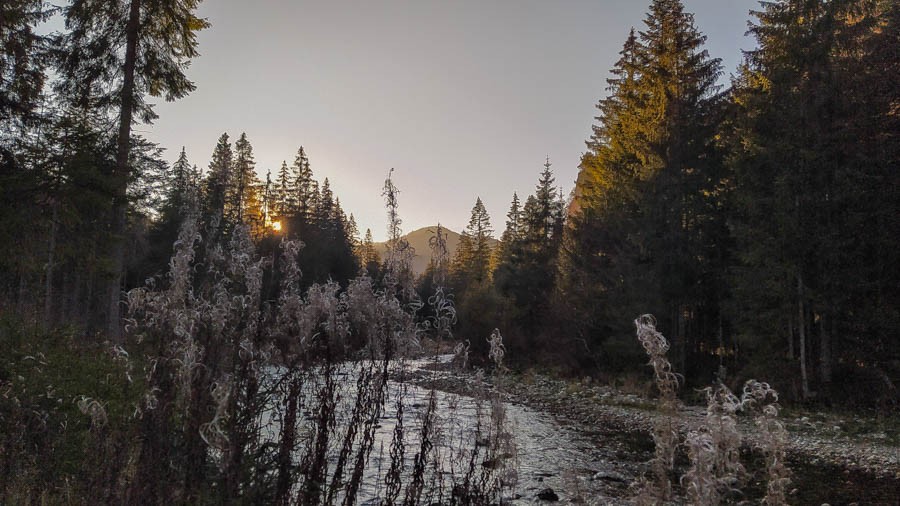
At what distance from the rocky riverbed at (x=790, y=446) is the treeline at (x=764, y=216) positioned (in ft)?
7.94

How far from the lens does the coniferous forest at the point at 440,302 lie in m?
3.88

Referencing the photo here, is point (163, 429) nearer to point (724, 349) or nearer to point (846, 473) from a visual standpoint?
point (846, 473)

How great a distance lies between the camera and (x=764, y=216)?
58.0 feet

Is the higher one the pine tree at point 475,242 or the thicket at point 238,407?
the pine tree at point 475,242

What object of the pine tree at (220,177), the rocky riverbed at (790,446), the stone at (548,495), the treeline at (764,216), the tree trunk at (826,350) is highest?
the pine tree at (220,177)

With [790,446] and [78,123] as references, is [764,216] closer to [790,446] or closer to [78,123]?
[790,446]

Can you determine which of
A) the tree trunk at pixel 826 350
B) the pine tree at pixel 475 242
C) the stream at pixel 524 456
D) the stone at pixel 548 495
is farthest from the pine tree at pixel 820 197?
the pine tree at pixel 475 242

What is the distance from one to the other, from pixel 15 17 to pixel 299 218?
125ft

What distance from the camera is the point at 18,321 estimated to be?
9.80 metres

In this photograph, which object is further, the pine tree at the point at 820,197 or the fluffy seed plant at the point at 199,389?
the pine tree at the point at 820,197

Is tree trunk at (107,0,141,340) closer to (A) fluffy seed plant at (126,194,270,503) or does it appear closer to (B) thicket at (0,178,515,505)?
(B) thicket at (0,178,515,505)

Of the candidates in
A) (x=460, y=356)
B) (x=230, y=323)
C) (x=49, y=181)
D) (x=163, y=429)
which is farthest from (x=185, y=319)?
(x=49, y=181)

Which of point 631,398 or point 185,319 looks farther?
point 631,398

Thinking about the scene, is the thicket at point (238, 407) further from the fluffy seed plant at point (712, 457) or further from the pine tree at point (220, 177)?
the pine tree at point (220, 177)
